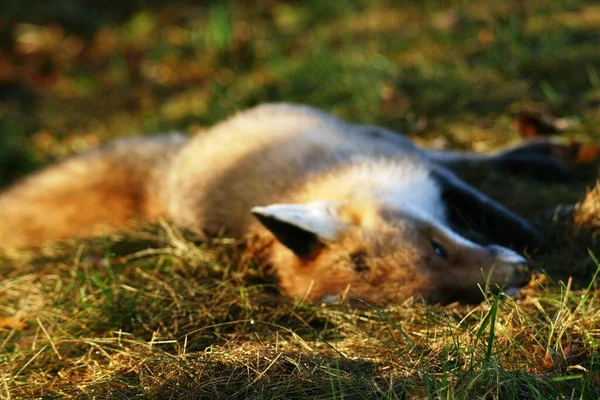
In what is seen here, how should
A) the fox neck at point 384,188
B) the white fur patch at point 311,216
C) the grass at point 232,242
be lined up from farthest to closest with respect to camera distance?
1. the fox neck at point 384,188
2. the white fur patch at point 311,216
3. the grass at point 232,242

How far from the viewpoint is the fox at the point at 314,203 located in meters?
3.74

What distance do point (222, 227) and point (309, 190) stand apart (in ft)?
1.81

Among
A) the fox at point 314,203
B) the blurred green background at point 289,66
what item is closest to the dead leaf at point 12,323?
the fox at point 314,203

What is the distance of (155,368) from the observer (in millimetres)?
3070

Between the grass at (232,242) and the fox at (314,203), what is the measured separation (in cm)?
17

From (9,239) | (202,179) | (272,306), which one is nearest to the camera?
(272,306)

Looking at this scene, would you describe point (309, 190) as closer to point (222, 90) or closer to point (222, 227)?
point (222, 227)

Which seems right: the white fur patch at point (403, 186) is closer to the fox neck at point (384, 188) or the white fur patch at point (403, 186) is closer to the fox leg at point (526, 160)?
the fox neck at point (384, 188)

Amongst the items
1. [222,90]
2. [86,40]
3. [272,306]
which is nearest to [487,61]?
[222,90]

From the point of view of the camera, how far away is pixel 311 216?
154 inches

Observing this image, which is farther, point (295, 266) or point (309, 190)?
point (309, 190)

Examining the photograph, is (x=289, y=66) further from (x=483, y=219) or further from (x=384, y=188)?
(x=483, y=219)

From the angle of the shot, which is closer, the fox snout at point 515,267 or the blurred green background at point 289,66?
the fox snout at point 515,267

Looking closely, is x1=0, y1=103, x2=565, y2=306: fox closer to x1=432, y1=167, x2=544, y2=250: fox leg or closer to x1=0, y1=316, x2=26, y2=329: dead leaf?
x1=432, y1=167, x2=544, y2=250: fox leg
